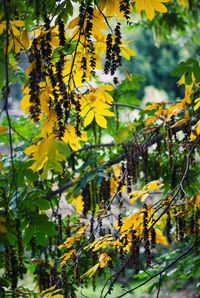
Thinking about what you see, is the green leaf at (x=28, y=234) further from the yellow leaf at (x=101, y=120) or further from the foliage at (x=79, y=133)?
the yellow leaf at (x=101, y=120)

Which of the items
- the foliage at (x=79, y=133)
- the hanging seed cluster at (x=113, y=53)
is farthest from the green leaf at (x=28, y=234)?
the hanging seed cluster at (x=113, y=53)

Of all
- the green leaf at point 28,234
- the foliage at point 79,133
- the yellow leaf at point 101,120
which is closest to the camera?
the foliage at point 79,133

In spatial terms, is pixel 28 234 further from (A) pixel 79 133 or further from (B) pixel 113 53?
(B) pixel 113 53

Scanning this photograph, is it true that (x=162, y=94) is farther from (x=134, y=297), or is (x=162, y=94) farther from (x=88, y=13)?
(x=88, y=13)

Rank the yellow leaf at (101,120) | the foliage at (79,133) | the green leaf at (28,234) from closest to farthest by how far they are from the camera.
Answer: the foliage at (79,133) < the yellow leaf at (101,120) < the green leaf at (28,234)

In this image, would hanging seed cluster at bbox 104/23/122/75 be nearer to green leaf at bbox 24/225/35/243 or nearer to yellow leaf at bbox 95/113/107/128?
yellow leaf at bbox 95/113/107/128

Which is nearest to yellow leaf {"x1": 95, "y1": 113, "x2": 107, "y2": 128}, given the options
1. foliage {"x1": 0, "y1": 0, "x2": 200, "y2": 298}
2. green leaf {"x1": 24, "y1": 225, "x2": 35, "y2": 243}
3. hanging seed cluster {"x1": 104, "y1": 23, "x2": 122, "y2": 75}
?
foliage {"x1": 0, "y1": 0, "x2": 200, "y2": 298}

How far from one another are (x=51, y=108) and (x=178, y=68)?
43 cm

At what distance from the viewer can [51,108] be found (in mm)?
1041

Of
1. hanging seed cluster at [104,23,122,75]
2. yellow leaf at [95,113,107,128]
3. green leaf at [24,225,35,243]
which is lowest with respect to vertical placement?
green leaf at [24,225,35,243]

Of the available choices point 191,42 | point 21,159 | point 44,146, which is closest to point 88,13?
point 44,146

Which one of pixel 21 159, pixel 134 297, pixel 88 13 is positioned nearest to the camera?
pixel 88 13

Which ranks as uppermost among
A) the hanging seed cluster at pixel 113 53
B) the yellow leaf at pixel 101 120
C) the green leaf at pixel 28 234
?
the hanging seed cluster at pixel 113 53

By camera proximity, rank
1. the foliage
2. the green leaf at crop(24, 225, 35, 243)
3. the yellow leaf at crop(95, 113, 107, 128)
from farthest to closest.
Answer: the green leaf at crop(24, 225, 35, 243) < the yellow leaf at crop(95, 113, 107, 128) < the foliage
